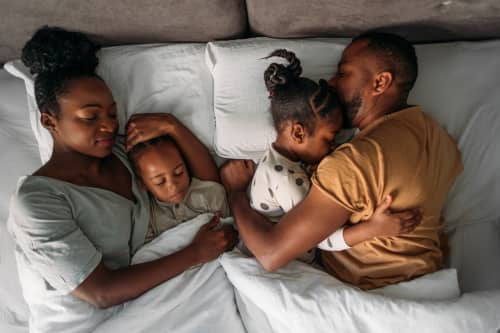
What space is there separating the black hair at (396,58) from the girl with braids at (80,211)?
0.63 m

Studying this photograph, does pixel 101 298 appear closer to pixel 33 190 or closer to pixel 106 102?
pixel 33 190

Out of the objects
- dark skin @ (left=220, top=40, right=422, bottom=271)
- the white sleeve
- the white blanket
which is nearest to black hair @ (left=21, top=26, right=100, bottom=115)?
the white blanket

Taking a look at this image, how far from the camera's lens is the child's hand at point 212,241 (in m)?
1.32

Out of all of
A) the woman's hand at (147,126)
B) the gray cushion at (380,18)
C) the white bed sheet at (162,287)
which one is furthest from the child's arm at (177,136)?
the gray cushion at (380,18)

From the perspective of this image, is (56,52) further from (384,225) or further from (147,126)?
(384,225)

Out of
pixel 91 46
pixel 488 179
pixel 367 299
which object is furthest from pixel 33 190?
pixel 488 179

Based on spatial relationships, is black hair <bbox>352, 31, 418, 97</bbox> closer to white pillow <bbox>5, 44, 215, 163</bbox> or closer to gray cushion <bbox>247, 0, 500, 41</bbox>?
gray cushion <bbox>247, 0, 500, 41</bbox>

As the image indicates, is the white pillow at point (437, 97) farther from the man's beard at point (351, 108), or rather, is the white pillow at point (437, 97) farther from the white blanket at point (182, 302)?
the white blanket at point (182, 302)

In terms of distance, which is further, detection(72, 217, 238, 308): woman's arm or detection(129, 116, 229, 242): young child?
detection(129, 116, 229, 242): young child

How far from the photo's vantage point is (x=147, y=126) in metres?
1.38

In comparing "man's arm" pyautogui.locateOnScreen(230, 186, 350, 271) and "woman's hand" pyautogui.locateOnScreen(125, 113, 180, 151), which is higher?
"woman's hand" pyautogui.locateOnScreen(125, 113, 180, 151)

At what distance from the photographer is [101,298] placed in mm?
1235

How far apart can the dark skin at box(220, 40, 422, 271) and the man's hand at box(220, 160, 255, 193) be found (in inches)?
4.4

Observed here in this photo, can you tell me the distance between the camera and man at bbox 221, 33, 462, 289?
1072mm
